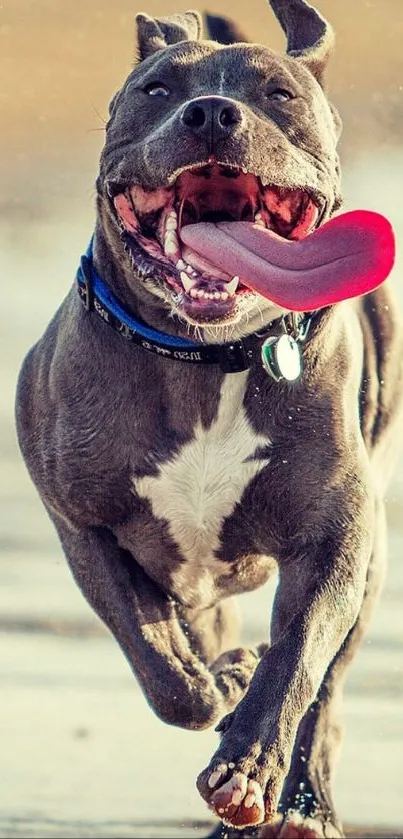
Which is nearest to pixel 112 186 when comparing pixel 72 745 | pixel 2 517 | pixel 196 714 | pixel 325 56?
pixel 325 56

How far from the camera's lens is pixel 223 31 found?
5.19m

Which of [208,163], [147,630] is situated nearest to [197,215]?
[208,163]

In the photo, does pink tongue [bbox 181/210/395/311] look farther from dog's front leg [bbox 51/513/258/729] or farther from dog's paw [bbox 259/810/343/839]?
dog's paw [bbox 259/810/343/839]

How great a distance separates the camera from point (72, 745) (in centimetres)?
566

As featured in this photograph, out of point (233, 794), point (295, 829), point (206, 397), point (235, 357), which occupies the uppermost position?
point (235, 357)

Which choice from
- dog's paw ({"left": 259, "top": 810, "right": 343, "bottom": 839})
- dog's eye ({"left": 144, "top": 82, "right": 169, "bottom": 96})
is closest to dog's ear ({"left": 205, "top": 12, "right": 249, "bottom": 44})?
dog's eye ({"left": 144, "top": 82, "right": 169, "bottom": 96})

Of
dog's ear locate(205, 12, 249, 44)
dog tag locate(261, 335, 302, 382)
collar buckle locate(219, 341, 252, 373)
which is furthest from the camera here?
dog's ear locate(205, 12, 249, 44)

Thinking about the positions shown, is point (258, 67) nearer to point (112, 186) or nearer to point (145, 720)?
point (112, 186)

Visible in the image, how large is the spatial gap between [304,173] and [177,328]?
1.49 feet

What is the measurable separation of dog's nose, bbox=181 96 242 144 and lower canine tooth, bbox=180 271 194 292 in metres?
A: 0.27

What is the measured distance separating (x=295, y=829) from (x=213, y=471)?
1.10 m

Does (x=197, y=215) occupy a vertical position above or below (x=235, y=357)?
above

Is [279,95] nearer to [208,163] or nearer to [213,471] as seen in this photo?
[208,163]

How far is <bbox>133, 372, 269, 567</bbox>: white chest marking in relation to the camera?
436 centimetres
